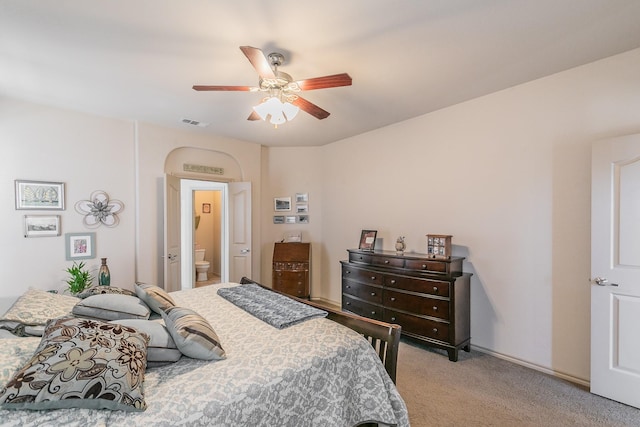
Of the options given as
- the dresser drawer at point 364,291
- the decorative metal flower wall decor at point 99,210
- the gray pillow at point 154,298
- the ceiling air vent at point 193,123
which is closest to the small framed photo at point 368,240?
the dresser drawer at point 364,291

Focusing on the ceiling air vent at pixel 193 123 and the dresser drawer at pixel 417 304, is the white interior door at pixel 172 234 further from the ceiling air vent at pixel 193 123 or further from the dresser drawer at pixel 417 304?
the dresser drawer at pixel 417 304

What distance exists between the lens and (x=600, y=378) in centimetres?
244

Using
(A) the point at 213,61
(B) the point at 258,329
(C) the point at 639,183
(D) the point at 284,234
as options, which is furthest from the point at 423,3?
(D) the point at 284,234

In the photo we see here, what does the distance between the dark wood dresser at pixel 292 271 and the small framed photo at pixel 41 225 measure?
2.95 m

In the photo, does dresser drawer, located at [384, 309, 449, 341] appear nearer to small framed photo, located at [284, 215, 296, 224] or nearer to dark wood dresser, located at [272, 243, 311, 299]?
dark wood dresser, located at [272, 243, 311, 299]

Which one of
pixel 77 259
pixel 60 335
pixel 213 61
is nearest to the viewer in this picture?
pixel 60 335

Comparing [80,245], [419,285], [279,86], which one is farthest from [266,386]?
[80,245]

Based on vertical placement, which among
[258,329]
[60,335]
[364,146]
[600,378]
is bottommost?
[600,378]

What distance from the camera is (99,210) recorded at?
12.8 ft

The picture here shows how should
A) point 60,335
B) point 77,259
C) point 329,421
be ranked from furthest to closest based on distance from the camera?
1. point 77,259
2. point 329,421
3. point 60,335

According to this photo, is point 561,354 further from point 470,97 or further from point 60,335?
point 60,335

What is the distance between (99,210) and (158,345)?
3.24 m

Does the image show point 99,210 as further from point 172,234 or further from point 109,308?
point 109,308

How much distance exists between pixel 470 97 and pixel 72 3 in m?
3.56
